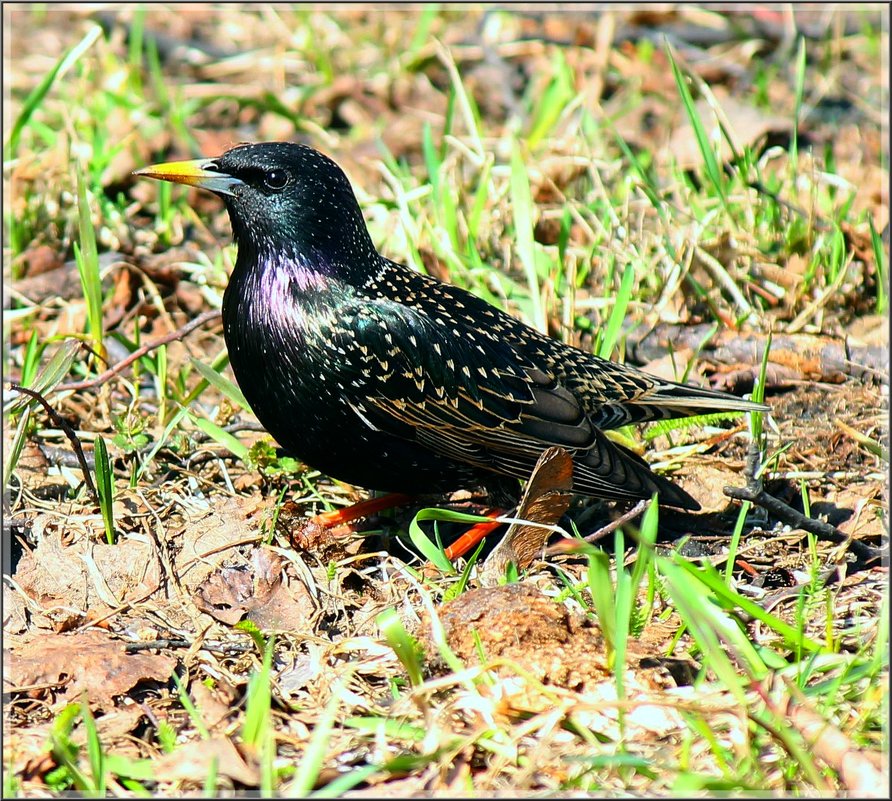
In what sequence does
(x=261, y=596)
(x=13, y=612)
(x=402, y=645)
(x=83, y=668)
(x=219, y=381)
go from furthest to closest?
1. (x=219, y=381)
2. (x=261, y=596)
3. (x=13, y=612)
4. (x=83, y=668)
5. (x=402, y=645)

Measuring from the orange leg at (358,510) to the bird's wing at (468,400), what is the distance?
1.46 feet

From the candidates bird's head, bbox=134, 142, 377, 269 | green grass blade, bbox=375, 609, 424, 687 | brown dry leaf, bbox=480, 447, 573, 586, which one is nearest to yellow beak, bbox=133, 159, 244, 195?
bird's head, bbox=134, 142, 377, 269

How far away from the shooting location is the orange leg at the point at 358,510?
425 centimetres

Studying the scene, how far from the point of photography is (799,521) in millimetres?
3943

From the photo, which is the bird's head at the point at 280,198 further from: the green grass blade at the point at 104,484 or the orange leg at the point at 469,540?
the orange leg at the point at 469,540

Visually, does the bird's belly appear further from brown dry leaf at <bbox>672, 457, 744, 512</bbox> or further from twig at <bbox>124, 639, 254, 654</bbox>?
brown dry leaf at <bbox>672, 457, 744, 512</bbox>

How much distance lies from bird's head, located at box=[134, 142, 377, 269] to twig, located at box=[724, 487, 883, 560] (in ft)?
4.99

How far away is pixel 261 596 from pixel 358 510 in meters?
0.61

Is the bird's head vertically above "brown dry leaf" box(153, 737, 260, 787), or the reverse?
the bird's head

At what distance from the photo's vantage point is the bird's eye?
161 inches

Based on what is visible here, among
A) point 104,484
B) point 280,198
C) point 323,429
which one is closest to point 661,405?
point 323,429

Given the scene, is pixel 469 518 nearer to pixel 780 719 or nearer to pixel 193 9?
pixel 780 719

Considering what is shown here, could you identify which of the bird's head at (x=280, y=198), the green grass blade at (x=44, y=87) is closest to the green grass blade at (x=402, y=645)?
the bird's head at (x=280, y=198)

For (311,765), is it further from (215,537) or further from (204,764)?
(215,537)
